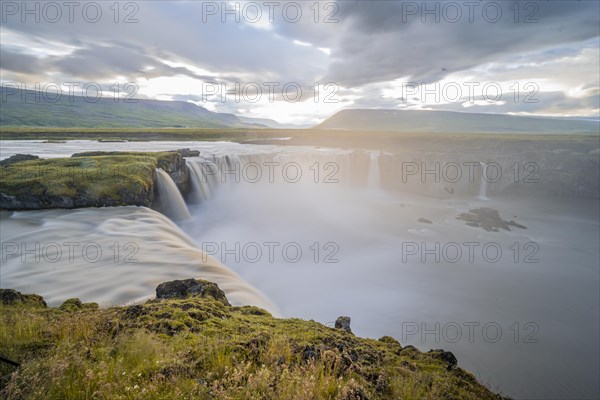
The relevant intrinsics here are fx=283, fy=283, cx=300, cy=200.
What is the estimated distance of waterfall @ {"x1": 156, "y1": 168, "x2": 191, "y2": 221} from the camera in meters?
24.9

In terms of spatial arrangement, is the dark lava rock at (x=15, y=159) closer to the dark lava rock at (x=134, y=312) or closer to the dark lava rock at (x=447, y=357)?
the dark lava rock at (x=134, y=312)

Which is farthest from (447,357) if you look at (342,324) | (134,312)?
(134,312)

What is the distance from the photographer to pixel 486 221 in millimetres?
33719

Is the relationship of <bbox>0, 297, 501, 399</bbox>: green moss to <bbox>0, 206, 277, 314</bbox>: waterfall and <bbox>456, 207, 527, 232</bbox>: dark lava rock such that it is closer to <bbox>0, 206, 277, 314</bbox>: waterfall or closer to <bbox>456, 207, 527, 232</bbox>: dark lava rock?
<bbox>0, 206, 277, 314</bbox>: waterfall

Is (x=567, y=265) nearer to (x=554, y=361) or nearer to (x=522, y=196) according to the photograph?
(x=554, y=361)

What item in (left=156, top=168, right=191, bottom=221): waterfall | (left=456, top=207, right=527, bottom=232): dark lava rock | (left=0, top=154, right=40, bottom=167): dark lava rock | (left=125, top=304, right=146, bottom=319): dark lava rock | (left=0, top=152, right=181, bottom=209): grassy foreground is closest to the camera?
(left=125, top=304, right=146, bottom=319): dark lava rock

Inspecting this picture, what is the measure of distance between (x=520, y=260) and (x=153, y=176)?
3193 cm

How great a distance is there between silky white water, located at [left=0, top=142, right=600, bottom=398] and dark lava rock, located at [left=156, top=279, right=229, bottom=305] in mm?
2329

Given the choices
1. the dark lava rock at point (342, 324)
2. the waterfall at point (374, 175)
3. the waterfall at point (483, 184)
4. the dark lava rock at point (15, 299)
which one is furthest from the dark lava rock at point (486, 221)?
the dark lava rock at point (15, 299)

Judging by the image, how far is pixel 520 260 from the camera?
2367 cm

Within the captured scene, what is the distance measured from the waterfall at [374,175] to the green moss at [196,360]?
48.5 m

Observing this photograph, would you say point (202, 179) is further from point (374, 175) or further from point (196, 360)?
point (374, 175)

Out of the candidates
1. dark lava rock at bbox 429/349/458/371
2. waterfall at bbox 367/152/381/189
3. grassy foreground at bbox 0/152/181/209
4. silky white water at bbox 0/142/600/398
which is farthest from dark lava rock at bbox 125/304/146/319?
waterfall at bbox 367/152/381/189

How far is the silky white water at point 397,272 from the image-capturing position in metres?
12.0
